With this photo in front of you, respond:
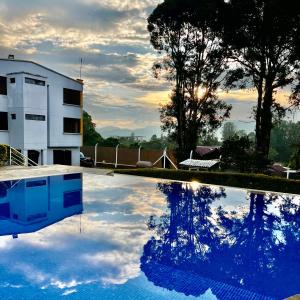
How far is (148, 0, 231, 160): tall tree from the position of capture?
25.8 metres

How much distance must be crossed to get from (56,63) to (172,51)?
10.3m

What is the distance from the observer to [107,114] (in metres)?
38.9

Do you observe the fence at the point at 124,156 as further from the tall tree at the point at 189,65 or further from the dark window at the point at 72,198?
the dark window at the point at 72,198

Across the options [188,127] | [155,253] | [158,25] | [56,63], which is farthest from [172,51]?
[155,253]

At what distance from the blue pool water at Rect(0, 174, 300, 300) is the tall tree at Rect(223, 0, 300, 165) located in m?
11.0

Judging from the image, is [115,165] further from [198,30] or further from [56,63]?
[198,30]

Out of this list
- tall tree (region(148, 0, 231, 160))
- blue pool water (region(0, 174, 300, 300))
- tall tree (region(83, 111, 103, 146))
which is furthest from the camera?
tall tree (region(83, 111, 103, 146))

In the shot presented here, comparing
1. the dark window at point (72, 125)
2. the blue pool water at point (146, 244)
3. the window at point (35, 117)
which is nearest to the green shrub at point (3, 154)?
the window at point (35, 117)

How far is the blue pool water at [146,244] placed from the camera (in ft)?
20.0

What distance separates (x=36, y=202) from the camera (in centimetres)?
1273

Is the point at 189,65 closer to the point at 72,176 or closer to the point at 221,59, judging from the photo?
the point at 221,59

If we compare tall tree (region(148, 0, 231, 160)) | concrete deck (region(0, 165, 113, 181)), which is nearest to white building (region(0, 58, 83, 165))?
concrete deck (region(0, 165, 113, 181))

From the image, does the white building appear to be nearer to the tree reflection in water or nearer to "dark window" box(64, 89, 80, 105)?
"dark window" box(64, 89, 80, 105)

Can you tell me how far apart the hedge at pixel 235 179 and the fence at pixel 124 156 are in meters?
8.05
